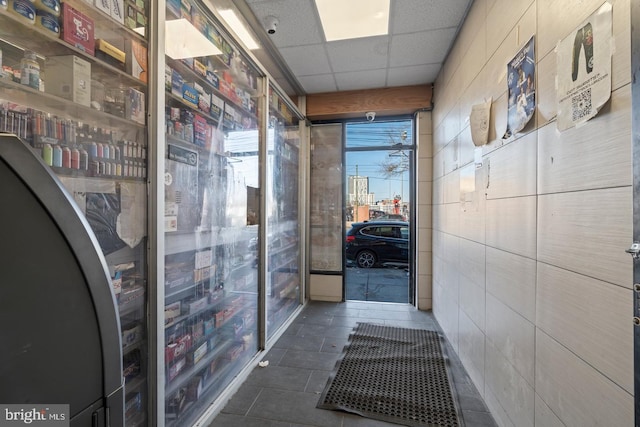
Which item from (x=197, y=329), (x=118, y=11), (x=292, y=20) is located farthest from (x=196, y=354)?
(x=292, y=20)

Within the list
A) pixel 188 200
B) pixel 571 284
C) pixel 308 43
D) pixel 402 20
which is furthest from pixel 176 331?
pixel 402 20

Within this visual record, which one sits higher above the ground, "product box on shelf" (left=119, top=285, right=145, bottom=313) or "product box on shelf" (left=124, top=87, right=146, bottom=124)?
"product box on shelf" (left=124, top=87, right=146, bottom=124)

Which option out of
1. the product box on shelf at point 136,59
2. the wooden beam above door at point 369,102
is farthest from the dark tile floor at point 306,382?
the wooden beam above door at point 369,102

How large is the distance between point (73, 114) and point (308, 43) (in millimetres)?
2169

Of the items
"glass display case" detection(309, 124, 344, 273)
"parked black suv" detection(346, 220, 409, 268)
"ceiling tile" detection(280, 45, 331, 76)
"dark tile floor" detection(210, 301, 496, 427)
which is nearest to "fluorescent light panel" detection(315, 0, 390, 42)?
"ceiling tile" detection(280, 45, 331, 76)

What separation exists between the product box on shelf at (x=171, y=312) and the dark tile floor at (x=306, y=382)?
2.37ft

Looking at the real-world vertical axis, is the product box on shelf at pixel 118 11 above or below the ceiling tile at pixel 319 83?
below

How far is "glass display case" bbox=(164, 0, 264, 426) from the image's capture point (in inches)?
60.9

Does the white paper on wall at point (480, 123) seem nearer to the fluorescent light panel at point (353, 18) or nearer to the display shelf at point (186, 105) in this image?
the fluorescent light panel at point (353, 18)

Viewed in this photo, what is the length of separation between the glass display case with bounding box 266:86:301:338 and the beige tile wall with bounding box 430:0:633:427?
173 cm

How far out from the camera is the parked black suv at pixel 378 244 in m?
5.36

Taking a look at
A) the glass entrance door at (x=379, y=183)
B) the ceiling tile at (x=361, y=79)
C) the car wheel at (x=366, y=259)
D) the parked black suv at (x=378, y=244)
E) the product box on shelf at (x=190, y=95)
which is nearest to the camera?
the product box on shelf at (x=190, y=95)

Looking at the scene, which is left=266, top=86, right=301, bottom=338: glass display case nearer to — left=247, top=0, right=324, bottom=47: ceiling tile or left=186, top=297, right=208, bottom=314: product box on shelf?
left=247, top=0, right=324, bottom=47: ceiling tile

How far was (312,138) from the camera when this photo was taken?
14.0 ft
